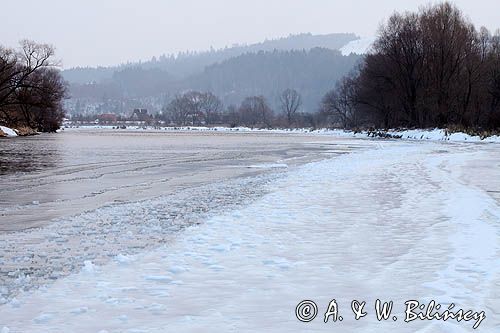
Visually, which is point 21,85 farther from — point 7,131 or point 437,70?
point 437,70

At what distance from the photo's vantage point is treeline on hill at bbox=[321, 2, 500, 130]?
62.3 metres

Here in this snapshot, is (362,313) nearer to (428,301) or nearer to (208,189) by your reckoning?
(428,301)

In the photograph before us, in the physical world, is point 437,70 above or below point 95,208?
above

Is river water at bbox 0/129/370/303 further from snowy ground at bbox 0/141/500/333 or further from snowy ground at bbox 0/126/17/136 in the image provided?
snowy ground at bbox 0/126/17/136

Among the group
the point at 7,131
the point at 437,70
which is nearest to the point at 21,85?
the point at 7,131

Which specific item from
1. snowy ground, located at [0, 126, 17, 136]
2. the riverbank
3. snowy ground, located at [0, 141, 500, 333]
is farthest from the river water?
snowy ground, located at [0, 126, 17, 136]

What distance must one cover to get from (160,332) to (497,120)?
5365 cm

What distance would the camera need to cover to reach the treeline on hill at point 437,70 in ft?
204

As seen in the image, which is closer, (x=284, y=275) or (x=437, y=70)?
(x=284, y=275)

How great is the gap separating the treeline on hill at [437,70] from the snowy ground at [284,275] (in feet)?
174

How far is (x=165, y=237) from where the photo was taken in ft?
26.5

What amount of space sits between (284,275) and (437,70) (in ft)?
208

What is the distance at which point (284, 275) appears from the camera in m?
5.98

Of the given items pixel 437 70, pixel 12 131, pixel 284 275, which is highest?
pixel 437 70
